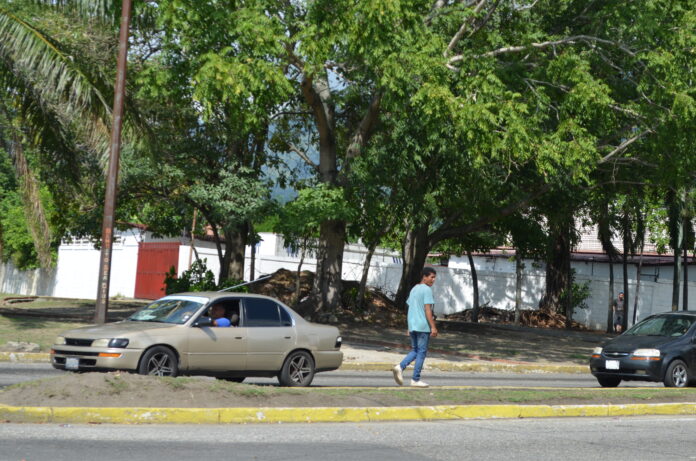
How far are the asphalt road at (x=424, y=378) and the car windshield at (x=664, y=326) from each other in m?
1.37

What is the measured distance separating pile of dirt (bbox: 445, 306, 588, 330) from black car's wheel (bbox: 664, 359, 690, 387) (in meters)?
24.0

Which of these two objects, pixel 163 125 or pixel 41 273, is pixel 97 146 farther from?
pixel 41 273

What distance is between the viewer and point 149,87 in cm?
2222

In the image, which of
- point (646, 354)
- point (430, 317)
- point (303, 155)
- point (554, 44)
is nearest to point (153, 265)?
point (303, 155)

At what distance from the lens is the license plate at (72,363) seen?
11.9 metres

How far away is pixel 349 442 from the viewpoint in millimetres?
8695

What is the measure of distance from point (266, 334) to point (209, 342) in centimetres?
92

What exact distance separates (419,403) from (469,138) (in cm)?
999

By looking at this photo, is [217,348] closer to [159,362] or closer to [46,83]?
[159,362]

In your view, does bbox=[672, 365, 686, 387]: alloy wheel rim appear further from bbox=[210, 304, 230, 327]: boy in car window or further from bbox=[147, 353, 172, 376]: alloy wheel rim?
bbox=[147, 353, 172, 376]: alloy wheel rim

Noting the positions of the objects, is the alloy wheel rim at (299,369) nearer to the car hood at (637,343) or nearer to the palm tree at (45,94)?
the car hood at (637,343)

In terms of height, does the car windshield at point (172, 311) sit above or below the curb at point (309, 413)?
above

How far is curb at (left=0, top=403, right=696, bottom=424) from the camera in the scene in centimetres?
900

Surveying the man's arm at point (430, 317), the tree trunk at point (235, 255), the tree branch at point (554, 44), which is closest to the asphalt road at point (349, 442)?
the man's arm at point (430, 317)
